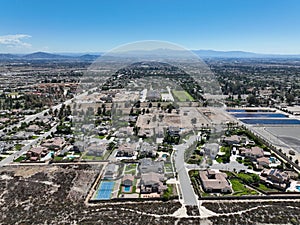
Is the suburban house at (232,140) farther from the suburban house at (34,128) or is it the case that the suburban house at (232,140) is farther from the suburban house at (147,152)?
the suburban house at (34,128)

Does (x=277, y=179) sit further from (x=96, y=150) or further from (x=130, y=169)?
(x=96, y=150)

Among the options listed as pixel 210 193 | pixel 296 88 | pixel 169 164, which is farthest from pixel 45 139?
pixel 296 88

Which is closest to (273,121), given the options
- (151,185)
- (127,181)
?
(151,185)

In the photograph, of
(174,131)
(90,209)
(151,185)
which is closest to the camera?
(90,209)

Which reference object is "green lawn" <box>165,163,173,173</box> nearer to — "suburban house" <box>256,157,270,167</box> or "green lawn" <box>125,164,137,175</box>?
"green lawn" <box>125,164,137,175</box>

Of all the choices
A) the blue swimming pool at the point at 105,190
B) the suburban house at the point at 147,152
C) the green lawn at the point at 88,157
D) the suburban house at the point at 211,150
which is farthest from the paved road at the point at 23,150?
the suburban house at the point at 211,150

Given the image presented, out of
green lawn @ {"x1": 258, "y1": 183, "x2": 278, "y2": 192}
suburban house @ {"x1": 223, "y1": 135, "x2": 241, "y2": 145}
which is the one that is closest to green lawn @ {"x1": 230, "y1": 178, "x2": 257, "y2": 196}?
green lawn @ {"x1": 258, "y1": 183, "x2": 278, "y2": 192}
